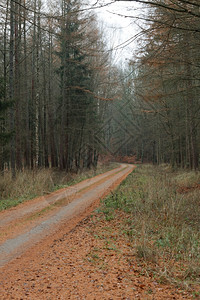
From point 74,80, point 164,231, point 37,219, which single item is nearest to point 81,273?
point 164,231

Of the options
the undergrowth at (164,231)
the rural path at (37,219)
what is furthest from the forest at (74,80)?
the rural path at (37,219)

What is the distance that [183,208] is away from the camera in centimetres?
737

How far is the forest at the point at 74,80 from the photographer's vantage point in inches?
250

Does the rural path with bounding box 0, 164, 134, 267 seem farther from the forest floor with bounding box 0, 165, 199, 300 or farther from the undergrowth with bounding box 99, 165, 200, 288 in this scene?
the undergrowth with bounding box 99, 165, 200, 288

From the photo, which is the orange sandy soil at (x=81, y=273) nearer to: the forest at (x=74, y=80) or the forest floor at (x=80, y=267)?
the forest floor at (x=80, y=267)

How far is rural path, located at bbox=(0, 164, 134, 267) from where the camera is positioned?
16.2ft

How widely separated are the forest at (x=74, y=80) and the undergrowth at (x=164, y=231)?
358cm

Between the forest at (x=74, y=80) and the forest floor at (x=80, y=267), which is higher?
the forest at (x=74, y=80)

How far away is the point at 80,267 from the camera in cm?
398

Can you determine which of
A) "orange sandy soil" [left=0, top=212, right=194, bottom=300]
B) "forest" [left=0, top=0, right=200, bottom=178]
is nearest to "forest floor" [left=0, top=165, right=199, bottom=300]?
"orange sandy soil" [left=0, top=212, right=194, bottom=300]

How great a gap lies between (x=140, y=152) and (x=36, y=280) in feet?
163

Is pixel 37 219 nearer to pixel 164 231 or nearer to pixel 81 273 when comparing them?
pixel 81 273

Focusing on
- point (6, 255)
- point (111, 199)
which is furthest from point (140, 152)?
point (6, 255)

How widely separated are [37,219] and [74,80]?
1460cm
